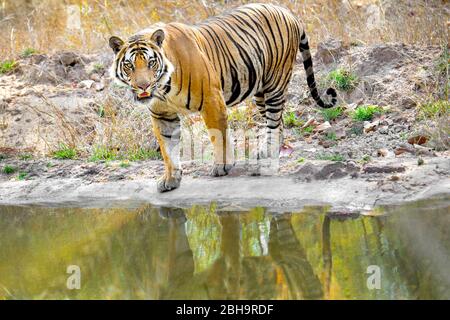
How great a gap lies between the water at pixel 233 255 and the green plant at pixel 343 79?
3171mm

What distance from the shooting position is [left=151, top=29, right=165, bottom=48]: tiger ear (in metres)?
5.58

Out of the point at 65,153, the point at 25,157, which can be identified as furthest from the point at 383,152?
the point at 25,157

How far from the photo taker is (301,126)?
788 cm

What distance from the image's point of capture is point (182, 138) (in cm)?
755

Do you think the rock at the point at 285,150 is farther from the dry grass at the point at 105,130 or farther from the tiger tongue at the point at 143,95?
the tiger tongue at the point at 143,95

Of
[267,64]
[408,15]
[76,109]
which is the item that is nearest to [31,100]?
[76,109]

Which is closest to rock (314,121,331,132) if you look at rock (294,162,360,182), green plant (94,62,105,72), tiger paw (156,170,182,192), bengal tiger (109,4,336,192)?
bengal tiger (109,4,336,192)

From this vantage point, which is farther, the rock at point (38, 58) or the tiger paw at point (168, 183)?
the rock at point (38, 58)

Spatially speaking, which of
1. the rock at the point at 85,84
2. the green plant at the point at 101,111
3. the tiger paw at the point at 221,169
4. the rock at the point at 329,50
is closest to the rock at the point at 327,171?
the tiger paw at the point at 221,169

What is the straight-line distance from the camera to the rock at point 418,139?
6602 mm

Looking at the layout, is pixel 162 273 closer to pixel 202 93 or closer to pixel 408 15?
pixel 202 93

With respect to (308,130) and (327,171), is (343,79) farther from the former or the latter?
(327,171)

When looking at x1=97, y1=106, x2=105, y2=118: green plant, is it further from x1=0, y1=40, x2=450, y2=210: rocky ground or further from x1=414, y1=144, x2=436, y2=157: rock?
x1=414, y1=144, x2=436, y2=157: rock

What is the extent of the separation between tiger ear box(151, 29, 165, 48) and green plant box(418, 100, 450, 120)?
261cm
